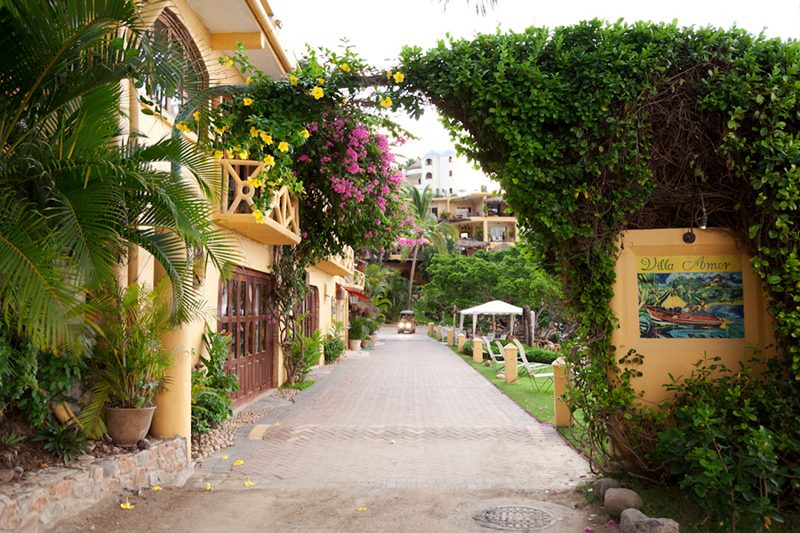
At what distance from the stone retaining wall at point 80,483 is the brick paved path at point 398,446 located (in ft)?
1.15

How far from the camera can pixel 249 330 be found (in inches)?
414

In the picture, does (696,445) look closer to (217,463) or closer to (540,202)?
(540,202)

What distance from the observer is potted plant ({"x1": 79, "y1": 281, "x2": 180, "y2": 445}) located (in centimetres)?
509

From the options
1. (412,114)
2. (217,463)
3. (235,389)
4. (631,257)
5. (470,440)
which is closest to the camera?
(631,257)

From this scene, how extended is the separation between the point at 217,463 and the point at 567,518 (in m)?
3.80

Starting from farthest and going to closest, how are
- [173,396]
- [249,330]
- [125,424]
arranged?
1. [249,330]
2. [173,396]
3. [125,424]

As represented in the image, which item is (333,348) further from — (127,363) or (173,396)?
(127,363)

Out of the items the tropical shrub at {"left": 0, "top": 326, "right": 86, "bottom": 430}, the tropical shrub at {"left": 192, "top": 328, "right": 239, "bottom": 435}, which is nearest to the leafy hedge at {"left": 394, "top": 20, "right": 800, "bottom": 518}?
the tropical shrub at {"left": 0, "top": 326, "right": 86, "bottom": 430}

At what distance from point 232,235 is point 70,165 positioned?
5.50 m

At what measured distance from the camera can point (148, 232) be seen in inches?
187

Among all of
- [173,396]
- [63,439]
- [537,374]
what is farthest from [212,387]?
[537,374]

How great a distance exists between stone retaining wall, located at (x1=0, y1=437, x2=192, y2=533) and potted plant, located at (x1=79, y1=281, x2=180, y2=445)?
Answer: 0.30 meters

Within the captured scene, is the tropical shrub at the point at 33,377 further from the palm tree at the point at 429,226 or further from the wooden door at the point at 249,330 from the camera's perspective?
the palm tree at the point at 429,226

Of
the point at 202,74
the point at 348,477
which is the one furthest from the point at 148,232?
the point at 348,477
